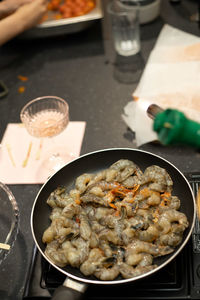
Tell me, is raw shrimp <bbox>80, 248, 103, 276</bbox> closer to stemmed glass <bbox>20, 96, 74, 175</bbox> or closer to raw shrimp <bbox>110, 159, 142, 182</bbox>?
raw shrimp <bbox>110, 159, 142, 182</bbox>

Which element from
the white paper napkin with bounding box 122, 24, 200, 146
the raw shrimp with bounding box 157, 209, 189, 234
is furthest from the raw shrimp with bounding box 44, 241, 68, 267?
the white paper napkin with bounding box 122, 24, 200, 146

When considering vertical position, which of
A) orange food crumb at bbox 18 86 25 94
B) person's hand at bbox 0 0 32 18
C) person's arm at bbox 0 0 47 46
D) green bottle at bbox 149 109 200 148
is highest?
green bottle at bbox 149 109 200 148

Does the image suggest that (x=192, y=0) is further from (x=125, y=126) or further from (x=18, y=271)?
(x=18, y=271)

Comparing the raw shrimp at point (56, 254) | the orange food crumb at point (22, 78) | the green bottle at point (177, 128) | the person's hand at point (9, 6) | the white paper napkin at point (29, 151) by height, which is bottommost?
the white paper napkin at point (29, 151)

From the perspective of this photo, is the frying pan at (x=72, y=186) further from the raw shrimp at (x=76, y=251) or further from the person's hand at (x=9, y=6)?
the person's hand at (x=9, y=6)

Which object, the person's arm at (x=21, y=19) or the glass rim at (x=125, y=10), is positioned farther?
the glass rim at (x=125, y=10)

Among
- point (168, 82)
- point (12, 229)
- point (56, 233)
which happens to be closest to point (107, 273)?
point (56, 233)

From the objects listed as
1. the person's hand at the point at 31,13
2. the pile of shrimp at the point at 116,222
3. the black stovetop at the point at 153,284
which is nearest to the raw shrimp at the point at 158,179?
the pile of shrimp at the point at 116,222
